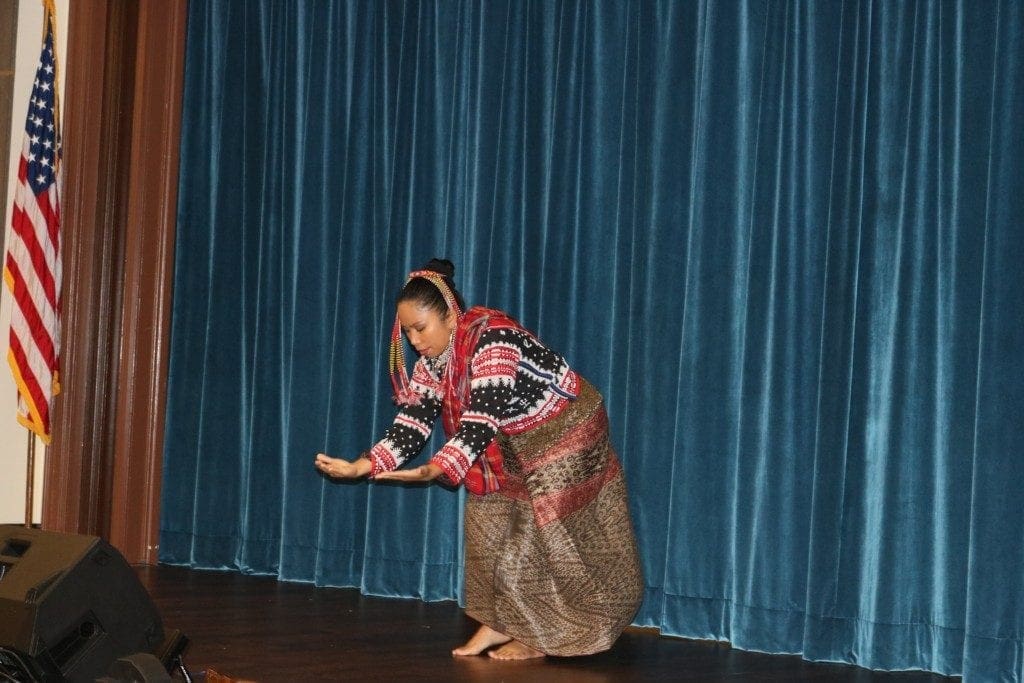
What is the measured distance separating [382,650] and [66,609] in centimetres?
137

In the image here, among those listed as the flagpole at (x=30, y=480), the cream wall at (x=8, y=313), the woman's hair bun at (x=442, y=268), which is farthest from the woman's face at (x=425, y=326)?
the cream wall at (x=8, y=313)

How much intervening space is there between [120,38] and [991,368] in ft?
12.4

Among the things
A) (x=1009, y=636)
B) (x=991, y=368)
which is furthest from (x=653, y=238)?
(x=1009, y=636)

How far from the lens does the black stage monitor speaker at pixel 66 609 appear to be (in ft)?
7.53

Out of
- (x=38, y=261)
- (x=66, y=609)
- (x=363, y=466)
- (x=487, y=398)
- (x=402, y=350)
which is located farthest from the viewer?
(x=38, y=261)

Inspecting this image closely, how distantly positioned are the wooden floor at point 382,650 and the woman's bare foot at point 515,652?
0.04m

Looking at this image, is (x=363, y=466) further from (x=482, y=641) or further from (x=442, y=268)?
(x=482, y=641)

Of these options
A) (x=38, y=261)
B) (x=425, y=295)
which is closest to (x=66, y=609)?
(x=425, y=295)

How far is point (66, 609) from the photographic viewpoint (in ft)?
7.76

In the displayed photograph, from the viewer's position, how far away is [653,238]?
412cm

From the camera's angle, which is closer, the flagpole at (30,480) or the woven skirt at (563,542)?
the woven skirt at (563,542)

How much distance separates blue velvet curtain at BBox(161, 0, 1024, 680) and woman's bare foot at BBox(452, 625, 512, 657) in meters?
0.69

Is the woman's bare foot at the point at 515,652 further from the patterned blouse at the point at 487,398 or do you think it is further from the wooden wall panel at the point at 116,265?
the wooden wall panel at the point at 116,265

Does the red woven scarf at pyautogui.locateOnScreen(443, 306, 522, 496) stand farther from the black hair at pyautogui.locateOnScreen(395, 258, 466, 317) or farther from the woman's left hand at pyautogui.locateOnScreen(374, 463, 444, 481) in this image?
the woman's left hand at pyautogui.locateOnScreen(374, 463, 444, 481)
